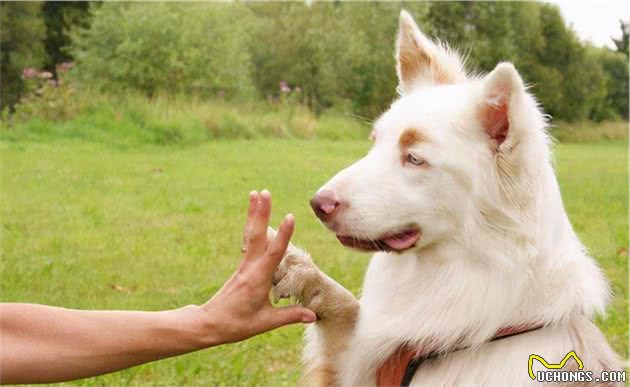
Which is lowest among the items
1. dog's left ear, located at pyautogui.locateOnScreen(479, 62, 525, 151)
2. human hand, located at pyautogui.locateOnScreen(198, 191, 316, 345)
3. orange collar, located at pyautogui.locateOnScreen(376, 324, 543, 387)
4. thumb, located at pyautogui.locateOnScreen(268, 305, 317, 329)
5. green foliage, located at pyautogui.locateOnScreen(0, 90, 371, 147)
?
A: green foliage, located at pyautogui.locateOnScreen(0, 90, 371, 147)

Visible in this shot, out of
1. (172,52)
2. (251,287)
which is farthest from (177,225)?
(172,52)

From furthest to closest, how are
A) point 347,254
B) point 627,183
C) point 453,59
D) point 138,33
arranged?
point 138,33 → point 627,183 → point 347,254 → point 453,59

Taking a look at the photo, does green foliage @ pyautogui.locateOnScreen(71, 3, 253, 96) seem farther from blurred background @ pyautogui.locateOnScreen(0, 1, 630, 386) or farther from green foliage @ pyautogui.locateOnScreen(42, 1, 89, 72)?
green foliage @ pyautogui.locateOnScreen(42, 1, 89, 72)

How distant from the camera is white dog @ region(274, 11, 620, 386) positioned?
2.80 meters

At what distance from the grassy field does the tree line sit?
168cm

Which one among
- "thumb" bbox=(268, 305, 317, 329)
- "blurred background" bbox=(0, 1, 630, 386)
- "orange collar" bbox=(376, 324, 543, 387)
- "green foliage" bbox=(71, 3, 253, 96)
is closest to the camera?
"thumb" bbox=(268, 305, 317, 329)

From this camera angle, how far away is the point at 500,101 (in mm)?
2795

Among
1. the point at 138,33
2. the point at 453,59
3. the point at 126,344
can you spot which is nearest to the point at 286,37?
the point at 138,33

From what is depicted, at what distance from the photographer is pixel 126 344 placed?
2605mm

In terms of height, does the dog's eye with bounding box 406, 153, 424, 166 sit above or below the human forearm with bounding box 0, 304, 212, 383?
above

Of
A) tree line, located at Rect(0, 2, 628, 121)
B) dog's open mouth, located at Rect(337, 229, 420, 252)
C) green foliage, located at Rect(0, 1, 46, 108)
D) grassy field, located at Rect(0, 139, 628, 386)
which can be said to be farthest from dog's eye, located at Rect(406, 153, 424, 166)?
green foliage, located at Rect(0, 1, 46, 108)

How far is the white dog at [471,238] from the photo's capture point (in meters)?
2.80

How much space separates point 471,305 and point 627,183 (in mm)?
9931

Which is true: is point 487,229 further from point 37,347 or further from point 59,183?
point 59,183
